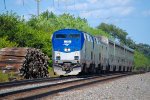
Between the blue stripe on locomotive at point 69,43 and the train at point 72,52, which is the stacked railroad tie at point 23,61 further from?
the blue stripe on locomotive at point 69,43

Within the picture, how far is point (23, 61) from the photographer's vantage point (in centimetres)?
2755

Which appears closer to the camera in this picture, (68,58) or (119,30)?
(68,58)

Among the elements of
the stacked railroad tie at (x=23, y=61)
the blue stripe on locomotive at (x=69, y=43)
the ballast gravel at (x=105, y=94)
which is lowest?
the ballast gravel at (x=105, y=94)

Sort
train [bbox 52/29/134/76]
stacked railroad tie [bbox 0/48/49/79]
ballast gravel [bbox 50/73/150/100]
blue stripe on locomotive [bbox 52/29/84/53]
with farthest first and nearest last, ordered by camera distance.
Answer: blue stripe on locomotive [bbox 52/29/84/53] < train [bbox 52/29/134/76] < stacked railroad tie [bbox 0/48/49/79] < ballast gravel [bbox 50/73/150/100]

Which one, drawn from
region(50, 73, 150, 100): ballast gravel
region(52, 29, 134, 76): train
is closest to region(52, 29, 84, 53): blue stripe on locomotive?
region(52, 29, 134, 76): train

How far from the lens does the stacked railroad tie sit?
27.3 m

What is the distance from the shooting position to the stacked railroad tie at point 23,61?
89.6 feet

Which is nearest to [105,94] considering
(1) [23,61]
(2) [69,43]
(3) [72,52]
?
(1) [23,61]

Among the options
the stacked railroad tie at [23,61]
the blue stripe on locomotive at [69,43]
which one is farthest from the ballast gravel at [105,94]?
the blue stripe on locomotive at [69,43]

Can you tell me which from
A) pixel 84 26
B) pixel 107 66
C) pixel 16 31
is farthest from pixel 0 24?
pixel 84 26

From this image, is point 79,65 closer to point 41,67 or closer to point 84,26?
point 41,67

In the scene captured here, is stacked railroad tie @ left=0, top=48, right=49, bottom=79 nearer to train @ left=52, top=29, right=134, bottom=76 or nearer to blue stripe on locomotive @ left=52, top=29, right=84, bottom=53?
train @ left=52, top=29, right=134, bottom=76

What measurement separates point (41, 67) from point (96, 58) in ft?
17.0

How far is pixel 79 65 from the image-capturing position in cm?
2844
